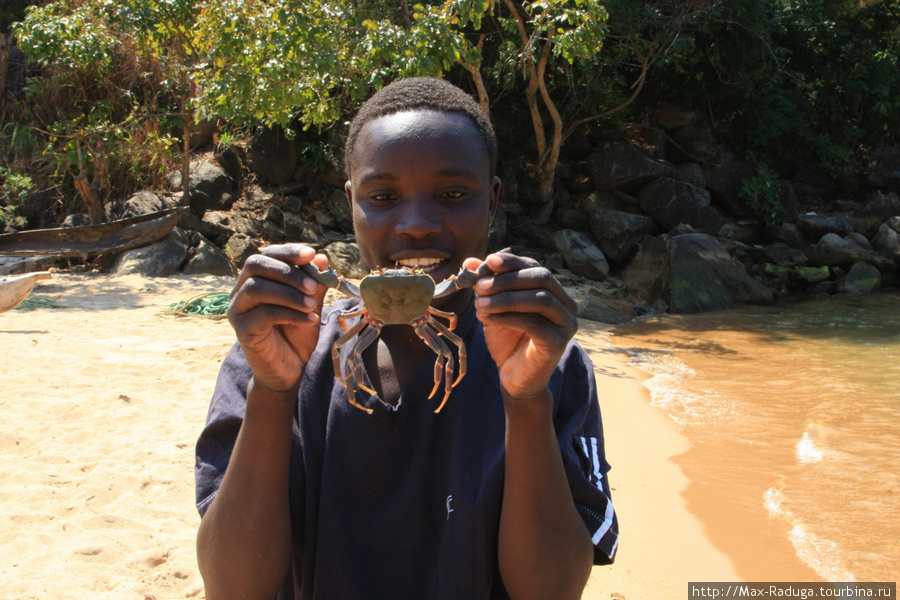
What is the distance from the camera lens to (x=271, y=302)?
1.67 metres

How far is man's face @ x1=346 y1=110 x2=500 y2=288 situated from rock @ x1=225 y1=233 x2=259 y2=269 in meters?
12.0

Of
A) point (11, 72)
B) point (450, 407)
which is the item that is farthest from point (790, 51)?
point (11, 72)

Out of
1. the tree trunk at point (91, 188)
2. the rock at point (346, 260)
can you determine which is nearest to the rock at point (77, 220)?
the tree trunk at point (91, 188)

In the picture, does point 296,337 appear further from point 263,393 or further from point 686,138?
point 686,138

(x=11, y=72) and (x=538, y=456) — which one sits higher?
(x=11, y=72)

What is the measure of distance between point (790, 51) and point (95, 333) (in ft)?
58.2

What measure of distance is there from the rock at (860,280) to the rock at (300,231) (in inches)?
457

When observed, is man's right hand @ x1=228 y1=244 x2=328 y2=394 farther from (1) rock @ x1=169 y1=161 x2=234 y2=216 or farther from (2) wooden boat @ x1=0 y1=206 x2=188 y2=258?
(1) rock @ x1=169 y1=161 x2=234 y2=216

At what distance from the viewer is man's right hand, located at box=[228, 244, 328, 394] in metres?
1.66

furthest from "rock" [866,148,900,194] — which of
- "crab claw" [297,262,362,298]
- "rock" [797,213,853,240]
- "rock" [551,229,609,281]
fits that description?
"crab claw" [297,262,362,298]

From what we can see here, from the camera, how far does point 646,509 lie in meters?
4.21

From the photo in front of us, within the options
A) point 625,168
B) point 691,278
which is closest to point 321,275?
point 691,278

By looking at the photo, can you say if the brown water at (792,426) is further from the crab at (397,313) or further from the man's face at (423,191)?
the man's face at (423,191)

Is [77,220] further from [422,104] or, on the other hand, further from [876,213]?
[876,213]
